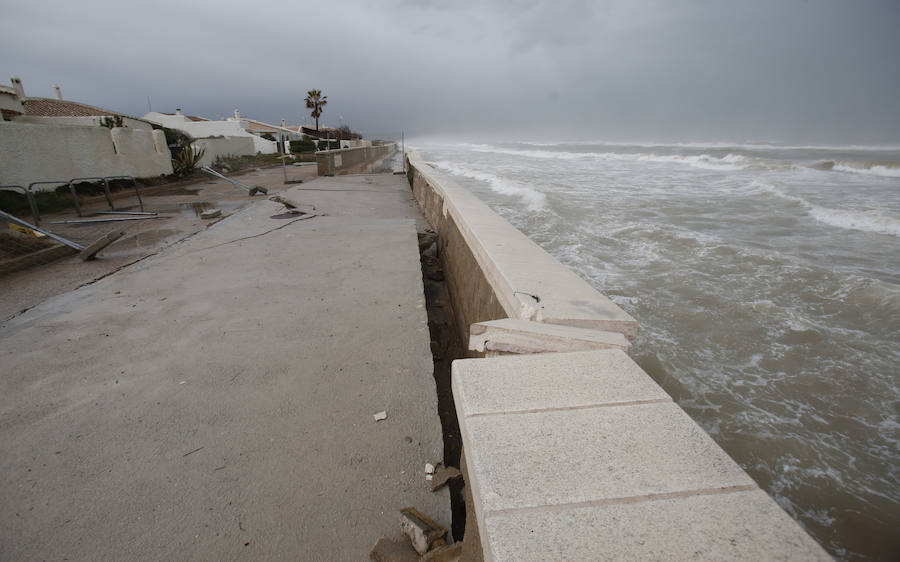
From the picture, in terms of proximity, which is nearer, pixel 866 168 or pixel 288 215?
pixel 288 215

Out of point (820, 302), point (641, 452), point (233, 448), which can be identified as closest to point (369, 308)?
point (233, 448)

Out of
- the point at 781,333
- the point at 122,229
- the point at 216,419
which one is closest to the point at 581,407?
the point at 216,419

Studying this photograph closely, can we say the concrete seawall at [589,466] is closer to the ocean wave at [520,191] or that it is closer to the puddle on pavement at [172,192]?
the ocean wave at [520,191]

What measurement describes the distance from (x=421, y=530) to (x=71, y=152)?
13.5 m

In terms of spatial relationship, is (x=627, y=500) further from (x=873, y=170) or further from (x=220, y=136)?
(x=220, y=136)

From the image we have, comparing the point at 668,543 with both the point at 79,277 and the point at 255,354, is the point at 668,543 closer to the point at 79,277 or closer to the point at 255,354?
the point at 255,354

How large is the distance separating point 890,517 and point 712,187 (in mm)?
16056

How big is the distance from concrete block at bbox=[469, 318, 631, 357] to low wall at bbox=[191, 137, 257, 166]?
21.6m

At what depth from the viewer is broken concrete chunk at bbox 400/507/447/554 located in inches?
55.7

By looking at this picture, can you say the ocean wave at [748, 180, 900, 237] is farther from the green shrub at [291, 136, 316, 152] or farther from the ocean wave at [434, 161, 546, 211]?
the green shrub at [291, 136, 316, 152]

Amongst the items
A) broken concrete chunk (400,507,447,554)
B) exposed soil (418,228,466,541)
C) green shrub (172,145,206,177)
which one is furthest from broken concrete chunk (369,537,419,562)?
green shrub (172,145,206,177)

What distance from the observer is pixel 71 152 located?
1001cm

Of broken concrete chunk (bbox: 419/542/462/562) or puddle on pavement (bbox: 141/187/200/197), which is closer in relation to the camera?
broken concrete chunk (bbox: 419/542/462/562)

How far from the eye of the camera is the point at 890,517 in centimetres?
226
